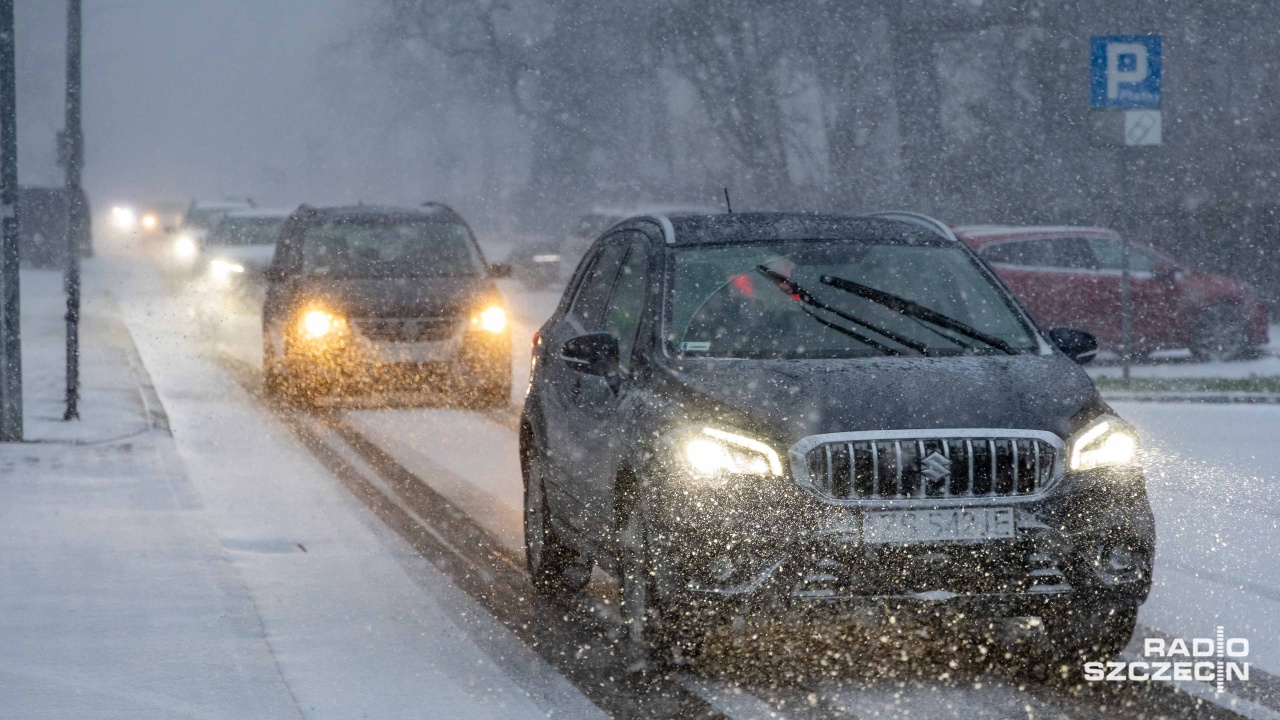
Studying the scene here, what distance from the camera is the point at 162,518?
32.5 feet

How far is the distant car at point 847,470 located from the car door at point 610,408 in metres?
0.02

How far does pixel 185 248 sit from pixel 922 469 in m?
31.7

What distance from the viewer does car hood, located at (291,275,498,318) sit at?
1577cm

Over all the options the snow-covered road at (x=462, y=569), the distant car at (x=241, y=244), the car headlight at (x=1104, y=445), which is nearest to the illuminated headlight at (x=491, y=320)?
the snow-covered road at (x=462, y=569)

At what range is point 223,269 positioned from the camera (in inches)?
1166

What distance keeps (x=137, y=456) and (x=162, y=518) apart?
2.81 m

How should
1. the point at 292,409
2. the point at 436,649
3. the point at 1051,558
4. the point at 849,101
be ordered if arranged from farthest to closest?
1. the point at 849,101
2. the point at 292,409
3. the point at 436,649
4. the point at 1051,558

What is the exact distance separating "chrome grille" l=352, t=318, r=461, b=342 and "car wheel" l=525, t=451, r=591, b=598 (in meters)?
7.52

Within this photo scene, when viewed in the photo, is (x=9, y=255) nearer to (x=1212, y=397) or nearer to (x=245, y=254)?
(x=1212, y=397)

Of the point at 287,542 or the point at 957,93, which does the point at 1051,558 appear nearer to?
the point at 287,542

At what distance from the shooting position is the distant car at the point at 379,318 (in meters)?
15.8

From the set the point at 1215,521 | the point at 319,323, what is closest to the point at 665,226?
the point at 1215,521

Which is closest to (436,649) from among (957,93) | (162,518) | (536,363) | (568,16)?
(536,363)

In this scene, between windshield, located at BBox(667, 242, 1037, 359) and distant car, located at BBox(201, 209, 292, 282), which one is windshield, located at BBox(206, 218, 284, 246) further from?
windshield, located at BBox(667, 242, 1037, 359)
